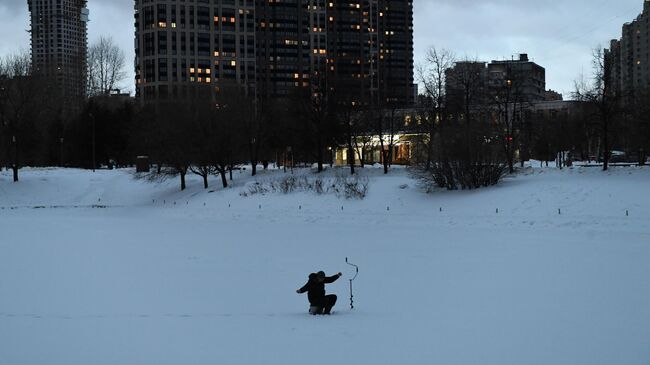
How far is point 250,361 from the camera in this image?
9820 mm

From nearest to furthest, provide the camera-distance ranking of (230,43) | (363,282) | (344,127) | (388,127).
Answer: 1. (363,282)
2. (344,127)
3. (388,127)
4. (230,43)

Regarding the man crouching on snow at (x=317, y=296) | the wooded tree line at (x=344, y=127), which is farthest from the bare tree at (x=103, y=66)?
the man crouching on snow at (x=317, y=296)

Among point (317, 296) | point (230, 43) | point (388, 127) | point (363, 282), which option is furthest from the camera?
point (230, 43)

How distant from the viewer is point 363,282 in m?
16.9

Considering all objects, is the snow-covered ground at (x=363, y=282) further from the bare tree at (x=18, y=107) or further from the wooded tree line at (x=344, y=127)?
Result: the bare tree at (x=18, y=107)

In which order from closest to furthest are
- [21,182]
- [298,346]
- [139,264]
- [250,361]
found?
[250,361] → [298,346] → [139,264] → [21,182]

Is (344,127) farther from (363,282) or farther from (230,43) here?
(230,43)

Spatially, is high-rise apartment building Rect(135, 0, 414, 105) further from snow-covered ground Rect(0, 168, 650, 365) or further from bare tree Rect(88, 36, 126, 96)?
snow-covered ground Rect(0, 168, 650, 365)

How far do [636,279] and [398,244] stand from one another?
10.3 metres

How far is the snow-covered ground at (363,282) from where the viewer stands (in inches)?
415

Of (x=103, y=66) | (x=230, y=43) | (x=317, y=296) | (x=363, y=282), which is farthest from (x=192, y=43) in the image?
(x=317, y=296)

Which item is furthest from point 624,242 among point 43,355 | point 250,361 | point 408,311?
point 43,355

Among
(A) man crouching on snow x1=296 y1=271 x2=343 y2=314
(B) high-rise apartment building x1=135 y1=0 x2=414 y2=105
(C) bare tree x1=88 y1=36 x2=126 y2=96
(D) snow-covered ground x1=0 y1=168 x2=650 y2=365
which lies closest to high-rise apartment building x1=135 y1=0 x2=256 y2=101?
(B) high-rise apartment building x1=135 y1=0 x2=414 y2=105

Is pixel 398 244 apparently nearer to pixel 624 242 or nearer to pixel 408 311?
pixel 624 242
